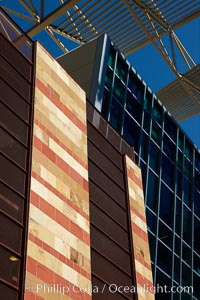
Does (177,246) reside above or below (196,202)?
below

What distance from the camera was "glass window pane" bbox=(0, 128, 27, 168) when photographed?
15.0m

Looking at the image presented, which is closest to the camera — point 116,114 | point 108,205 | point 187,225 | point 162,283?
point 108,205

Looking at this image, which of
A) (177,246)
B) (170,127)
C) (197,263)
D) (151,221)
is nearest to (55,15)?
(170,127)

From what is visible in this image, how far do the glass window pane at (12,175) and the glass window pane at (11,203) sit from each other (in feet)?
0.83

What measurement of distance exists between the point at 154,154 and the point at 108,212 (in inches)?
571

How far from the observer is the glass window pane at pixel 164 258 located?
28.3 m

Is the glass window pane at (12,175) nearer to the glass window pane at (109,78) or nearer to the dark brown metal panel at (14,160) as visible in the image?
the dark brown metal panel at (14,160)

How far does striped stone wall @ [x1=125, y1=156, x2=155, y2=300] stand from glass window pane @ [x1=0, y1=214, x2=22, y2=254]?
18.5ft

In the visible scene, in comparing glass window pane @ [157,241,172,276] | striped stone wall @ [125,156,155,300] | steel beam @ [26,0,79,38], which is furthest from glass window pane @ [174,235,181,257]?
steel beam @ [26,0,79,38]

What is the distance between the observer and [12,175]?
1462 cm

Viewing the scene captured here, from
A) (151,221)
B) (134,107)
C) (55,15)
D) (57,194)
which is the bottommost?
(57,194)

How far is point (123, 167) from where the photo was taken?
21203mm

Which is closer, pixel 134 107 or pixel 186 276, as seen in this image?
pixel 186 276

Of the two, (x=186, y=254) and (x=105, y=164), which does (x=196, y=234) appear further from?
(x=105, y=164)
